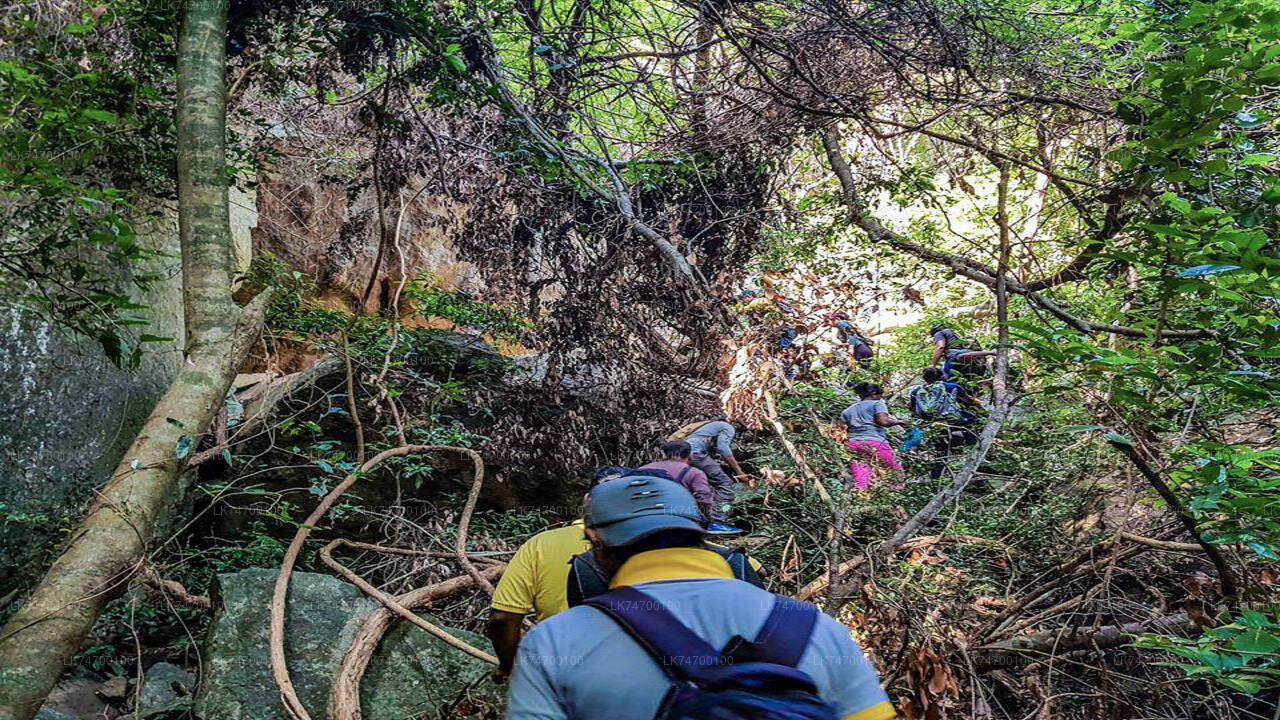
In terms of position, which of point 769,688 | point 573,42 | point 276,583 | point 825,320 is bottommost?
point 276,583

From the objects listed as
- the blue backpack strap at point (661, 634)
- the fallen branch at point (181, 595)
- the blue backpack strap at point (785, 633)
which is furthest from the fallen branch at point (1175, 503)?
the fallen branch at point (181, 595)

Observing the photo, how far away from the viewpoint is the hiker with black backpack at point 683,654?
4.30 ft

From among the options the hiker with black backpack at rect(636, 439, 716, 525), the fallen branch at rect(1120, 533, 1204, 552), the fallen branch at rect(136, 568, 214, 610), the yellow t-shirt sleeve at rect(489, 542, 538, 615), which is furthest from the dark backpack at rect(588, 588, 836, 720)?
the fallen branch at rect(136, 568, 214, 610)

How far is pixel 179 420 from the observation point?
3357 mm

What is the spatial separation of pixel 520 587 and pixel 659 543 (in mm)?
1759

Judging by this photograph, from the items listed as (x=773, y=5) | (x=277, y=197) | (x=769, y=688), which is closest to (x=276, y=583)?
(x=769, y=688)

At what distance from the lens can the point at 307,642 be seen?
4.19 metres

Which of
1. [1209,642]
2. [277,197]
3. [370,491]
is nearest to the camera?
[1209,642]

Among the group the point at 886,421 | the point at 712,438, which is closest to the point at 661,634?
the point at 886,421

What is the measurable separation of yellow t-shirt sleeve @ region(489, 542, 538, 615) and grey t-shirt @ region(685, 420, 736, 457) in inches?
153

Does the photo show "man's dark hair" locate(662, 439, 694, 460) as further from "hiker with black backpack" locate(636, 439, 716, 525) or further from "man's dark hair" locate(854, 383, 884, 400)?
"man's dark hair" locate(854, 383, 884, 400)

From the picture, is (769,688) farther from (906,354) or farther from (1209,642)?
(906,354)

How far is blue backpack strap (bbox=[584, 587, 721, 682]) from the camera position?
52.6 inches

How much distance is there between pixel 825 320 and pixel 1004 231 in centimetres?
150
